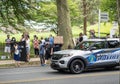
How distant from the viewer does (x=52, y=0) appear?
4106 cm

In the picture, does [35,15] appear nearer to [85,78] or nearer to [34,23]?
[34,23]

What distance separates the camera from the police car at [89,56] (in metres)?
16.8

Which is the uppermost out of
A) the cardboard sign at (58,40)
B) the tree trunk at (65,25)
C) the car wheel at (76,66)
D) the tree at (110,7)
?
the tree at (110,7)

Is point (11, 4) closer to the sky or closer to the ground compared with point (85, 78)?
closer to the sky

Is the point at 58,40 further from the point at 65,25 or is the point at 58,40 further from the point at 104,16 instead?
the point at 104,16

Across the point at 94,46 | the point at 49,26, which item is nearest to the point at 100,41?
the point at 94,46

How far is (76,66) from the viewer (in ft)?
55.3

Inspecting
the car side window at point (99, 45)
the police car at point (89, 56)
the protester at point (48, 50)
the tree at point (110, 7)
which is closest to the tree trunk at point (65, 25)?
the protester at point (48, 50)

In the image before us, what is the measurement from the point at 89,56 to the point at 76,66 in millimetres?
788

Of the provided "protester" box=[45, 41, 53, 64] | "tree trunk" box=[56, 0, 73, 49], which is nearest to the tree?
"tree trunk" box=[56, 0, 73, 49]

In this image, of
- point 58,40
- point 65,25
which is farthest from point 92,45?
point 65,25

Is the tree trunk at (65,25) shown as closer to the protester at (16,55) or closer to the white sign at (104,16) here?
the white sign at (104,16)

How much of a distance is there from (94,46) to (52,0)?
79.1 feet

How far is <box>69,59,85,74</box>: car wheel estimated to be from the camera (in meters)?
16.8
